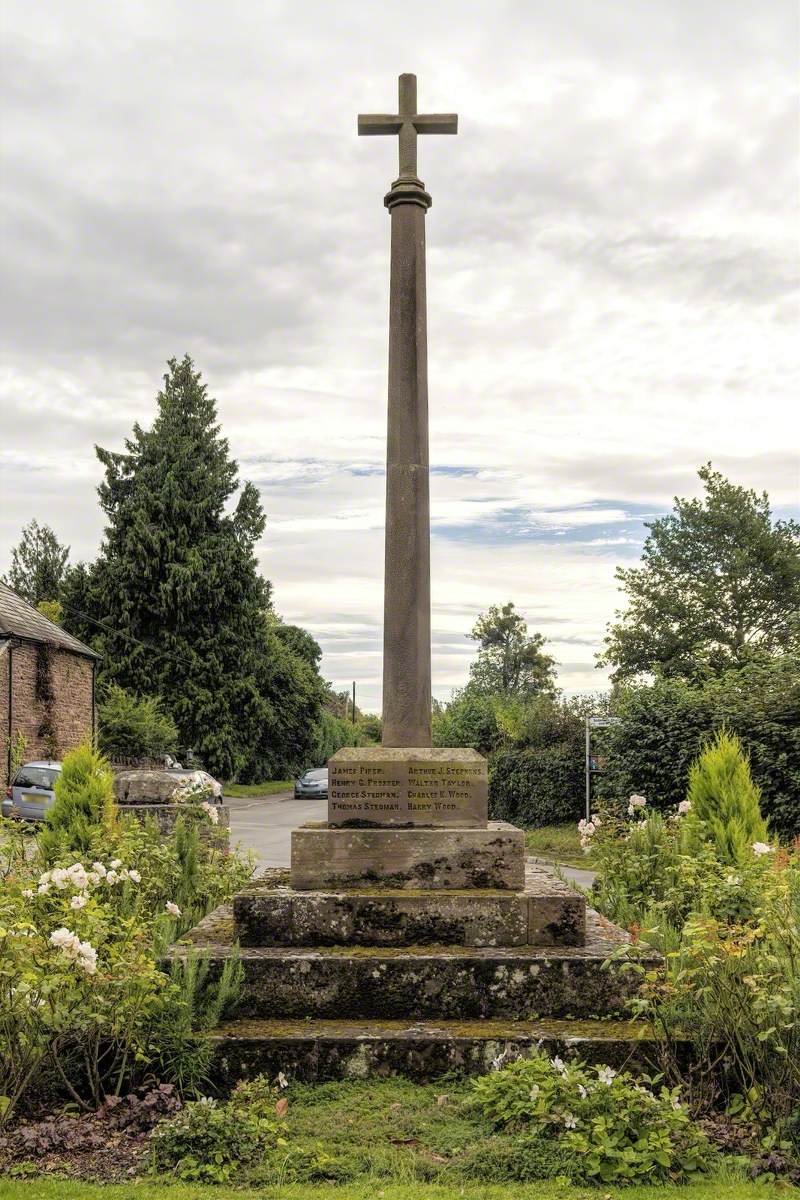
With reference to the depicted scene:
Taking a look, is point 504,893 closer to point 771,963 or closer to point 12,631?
point 771,963

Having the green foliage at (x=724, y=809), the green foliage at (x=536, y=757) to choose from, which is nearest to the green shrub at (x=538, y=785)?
the green foliage at (x=536, y=757)

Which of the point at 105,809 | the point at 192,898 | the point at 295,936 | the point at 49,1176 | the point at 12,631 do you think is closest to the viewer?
the point at 49,1176

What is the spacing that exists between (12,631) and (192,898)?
71.0 feet

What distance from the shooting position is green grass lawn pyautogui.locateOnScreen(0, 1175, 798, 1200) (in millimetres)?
4031

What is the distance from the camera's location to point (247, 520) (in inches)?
1588

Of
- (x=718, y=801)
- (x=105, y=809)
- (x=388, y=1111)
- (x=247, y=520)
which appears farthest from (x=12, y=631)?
(x=388, y=1111)

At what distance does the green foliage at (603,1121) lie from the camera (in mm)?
4324

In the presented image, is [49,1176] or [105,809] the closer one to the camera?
[49,1176]

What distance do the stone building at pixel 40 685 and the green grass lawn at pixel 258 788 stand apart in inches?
341

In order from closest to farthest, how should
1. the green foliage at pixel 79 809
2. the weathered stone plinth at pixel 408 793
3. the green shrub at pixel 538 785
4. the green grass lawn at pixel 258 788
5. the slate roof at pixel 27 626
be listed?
the weathered stone plinth at pixel 408 793 → the green foliage at pixel 79 809 → the green shrub at pixel 538 785 → the slate roof at pixel 27 626 → the green grass lawn at pixel 258 788

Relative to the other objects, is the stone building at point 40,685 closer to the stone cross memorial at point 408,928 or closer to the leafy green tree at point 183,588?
the leafy green tree at point 183,588

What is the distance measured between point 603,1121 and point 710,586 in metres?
36.6

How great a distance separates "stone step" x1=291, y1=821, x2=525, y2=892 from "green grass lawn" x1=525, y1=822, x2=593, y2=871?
11136 millimetres

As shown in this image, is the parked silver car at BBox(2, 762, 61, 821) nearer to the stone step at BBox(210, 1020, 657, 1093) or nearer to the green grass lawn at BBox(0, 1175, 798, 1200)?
the stone step at BBox(210, 1020, 657, 1093)
